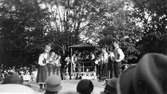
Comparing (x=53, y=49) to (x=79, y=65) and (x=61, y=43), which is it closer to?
(x=61, y=43)

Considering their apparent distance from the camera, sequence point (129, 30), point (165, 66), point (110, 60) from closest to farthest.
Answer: point (165, 66), point (110, 60), point (129, 30)

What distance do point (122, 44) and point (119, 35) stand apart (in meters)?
0.90

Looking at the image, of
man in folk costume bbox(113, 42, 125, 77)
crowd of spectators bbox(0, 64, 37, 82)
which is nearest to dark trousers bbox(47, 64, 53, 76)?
man in folk costume bbox(113, 42, 125, 77)

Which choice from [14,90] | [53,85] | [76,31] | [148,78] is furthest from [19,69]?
[148,78]

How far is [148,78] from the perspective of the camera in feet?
3.81

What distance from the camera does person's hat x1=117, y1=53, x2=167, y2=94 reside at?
1159 mm

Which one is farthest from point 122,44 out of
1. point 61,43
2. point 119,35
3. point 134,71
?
point 134,71

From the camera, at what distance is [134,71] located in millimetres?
1286

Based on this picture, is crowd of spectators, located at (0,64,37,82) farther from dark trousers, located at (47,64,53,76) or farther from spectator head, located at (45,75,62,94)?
spectator head, located at (45,75,62,94)

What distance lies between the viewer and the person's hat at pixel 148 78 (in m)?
1.16

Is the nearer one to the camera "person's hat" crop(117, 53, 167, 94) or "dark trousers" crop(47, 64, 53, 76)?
"person's hat" crop(117, 53, 167, 94)

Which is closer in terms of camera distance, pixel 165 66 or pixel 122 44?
pixel 165 66

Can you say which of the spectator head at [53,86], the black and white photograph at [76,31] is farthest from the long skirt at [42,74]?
the spectator head at [53,86]

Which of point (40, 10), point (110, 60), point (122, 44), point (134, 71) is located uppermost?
point (40, 10)
